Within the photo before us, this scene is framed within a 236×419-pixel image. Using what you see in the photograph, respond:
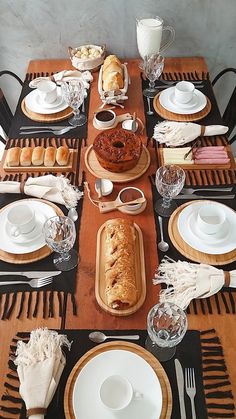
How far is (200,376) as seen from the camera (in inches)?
40.7

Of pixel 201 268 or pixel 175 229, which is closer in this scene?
pixel 201 268

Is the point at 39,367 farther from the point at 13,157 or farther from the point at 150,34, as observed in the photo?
the point at 150,34

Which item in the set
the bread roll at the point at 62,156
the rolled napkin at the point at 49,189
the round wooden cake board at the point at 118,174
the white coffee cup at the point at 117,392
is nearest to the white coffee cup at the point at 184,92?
the round wooden cake board at the point at 118,174

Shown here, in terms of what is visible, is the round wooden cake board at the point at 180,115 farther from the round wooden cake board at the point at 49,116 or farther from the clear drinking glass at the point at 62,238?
the clear drinking glass at the point at 62,238

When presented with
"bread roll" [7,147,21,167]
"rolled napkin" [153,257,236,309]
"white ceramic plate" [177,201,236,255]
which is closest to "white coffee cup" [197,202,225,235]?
"white ceramic plate" [177,201,236,255]

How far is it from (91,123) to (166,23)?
0.86 metres

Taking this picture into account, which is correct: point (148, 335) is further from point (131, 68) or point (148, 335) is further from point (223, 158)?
point (131, 68)

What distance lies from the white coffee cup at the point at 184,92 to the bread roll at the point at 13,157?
0.83m

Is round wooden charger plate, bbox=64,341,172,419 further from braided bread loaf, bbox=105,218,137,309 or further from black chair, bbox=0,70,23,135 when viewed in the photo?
black chair, bbox=0,70,23,135

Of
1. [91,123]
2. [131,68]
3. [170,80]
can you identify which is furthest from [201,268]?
[131,68]

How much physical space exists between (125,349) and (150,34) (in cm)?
165

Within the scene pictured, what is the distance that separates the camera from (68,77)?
6.83 ft

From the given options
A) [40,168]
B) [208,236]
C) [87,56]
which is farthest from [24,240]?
[87,56]

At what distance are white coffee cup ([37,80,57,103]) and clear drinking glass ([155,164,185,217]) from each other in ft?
2.51
